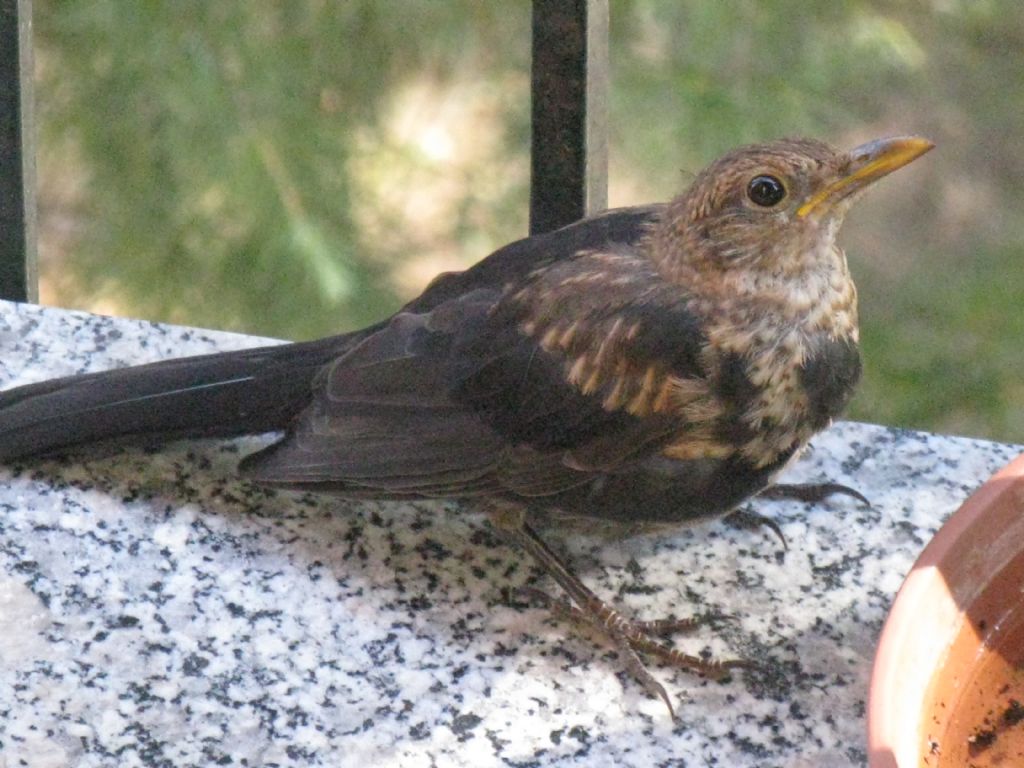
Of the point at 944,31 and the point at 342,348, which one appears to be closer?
the point at 342,348

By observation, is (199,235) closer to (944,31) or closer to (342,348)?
(342,348)

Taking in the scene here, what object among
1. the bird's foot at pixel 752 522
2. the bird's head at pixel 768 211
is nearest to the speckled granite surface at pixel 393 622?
the bird's foot at pixel 752 522

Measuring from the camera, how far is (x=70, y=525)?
1776mm

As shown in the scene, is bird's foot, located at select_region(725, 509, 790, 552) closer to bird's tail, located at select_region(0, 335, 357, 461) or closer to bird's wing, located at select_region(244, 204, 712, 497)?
bird's wing, located at select_region(244, 204, 712, 497)

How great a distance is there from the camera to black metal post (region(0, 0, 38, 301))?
202cm

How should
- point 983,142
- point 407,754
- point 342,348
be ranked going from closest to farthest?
point 407,754, point 342,348, point 983,142

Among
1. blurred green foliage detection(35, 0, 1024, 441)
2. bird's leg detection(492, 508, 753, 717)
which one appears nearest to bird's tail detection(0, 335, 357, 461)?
bird's leg detection(492, 508, 753, 717)

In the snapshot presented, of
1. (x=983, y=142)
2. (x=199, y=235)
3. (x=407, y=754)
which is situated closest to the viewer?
(x=407, y=754)

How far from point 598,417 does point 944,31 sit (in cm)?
264

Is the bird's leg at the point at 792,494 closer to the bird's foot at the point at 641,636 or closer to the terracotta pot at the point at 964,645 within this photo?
the bird's foot at the point at 641,636

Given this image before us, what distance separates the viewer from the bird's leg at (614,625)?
1615mm

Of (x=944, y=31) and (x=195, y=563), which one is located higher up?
(x=944, y=31)

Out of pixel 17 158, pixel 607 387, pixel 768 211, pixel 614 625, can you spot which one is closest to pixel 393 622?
pixel 614 625

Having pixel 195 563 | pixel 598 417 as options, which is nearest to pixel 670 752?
pixel 598 417
